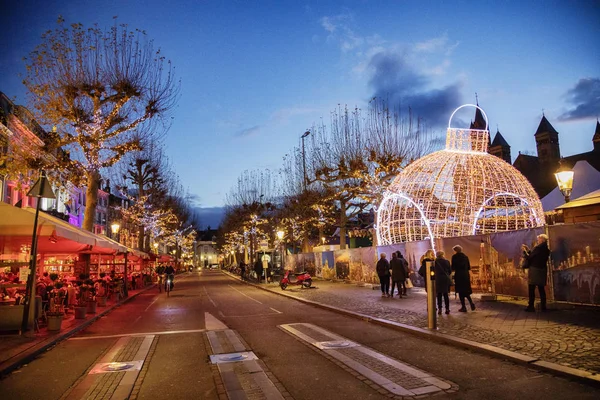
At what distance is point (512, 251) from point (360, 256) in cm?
1246

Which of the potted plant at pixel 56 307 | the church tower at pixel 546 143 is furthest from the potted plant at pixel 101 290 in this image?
the church tower at pixel 546 143

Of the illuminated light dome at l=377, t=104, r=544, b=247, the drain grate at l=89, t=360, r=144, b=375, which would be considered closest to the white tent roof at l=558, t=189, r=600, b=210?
the illuminated light dome at l=377, t=104, r=544, b=247

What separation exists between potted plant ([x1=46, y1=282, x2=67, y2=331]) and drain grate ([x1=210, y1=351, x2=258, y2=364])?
17.7ft

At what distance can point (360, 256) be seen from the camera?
24922mm

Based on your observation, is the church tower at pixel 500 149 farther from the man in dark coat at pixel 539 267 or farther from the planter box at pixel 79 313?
the planter box at pixel 79 313

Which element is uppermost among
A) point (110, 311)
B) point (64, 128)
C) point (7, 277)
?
point (64, 128)

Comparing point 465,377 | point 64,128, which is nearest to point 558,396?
point 465,377

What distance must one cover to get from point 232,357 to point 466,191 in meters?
11.9

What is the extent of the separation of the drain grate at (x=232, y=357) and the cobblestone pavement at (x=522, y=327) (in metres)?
3.92

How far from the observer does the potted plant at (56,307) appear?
10.7 m

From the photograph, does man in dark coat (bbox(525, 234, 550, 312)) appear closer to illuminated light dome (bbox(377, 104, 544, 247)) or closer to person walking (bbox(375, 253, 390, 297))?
illuminated light dome (bbox(377, 104, 544, 247))

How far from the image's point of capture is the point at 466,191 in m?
16.2

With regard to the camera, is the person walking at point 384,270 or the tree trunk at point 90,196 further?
the tree trunk at point 90,196

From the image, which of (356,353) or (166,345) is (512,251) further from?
(166,345)
